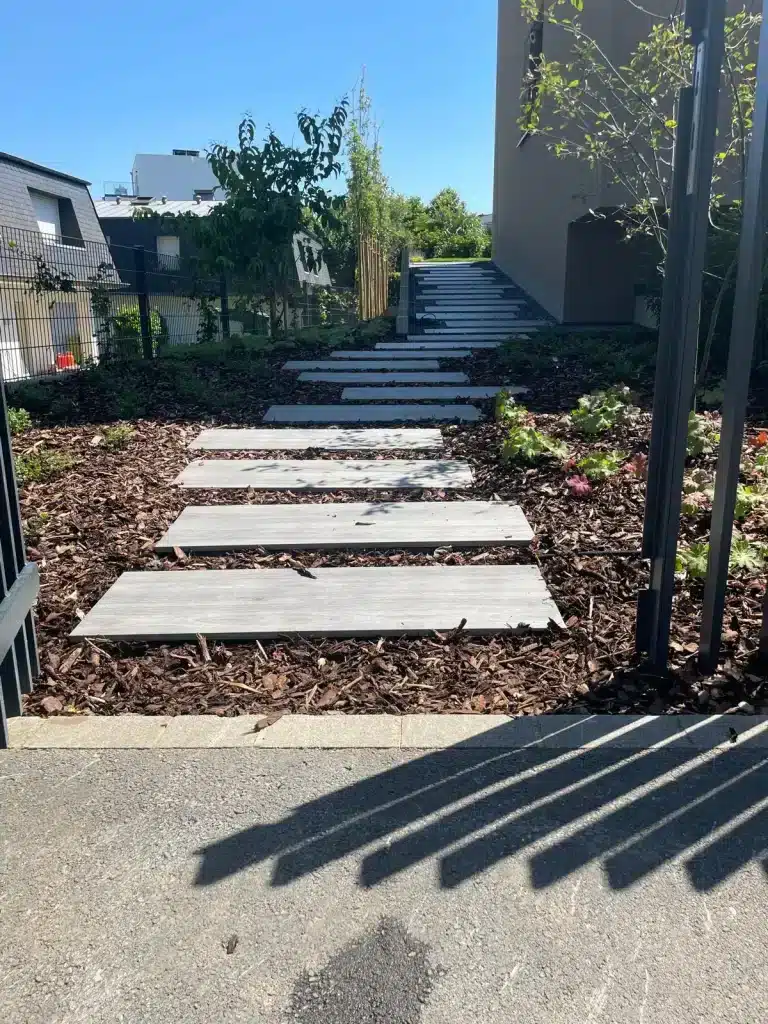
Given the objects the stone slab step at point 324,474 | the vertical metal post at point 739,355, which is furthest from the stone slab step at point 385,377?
the vertical metal post at point 739,355

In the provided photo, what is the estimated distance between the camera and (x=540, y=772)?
2.26 metres

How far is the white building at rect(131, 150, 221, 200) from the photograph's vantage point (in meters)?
57.7

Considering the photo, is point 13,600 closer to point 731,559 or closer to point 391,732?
point 391,732

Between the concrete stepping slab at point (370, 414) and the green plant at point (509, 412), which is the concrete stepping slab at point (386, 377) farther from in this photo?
the green plant at point (509, 412)

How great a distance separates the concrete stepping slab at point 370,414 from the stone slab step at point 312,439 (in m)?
0.34

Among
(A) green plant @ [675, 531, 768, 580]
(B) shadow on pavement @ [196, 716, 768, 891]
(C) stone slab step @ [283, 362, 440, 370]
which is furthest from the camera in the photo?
(C) stone slab step @ [283, 362, 440, 370]

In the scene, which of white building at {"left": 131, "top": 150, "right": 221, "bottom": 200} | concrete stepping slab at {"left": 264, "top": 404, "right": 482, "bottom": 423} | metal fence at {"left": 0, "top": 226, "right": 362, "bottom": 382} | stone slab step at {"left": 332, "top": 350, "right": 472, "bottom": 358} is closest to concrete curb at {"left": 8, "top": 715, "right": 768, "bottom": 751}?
concrete stepping slab at {"left": 264, "top": 404, "right": 482, "bottom": 423}

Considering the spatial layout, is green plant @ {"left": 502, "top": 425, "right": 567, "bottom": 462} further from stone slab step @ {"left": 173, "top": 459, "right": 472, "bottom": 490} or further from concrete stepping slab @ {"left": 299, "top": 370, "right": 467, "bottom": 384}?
concrete stepping slab @ {"left": 299, "top": 370, "right": 467, "bottom": 384}

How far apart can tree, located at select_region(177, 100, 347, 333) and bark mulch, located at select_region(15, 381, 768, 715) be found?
7487 mm

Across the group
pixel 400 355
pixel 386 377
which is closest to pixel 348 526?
pixel 386 377

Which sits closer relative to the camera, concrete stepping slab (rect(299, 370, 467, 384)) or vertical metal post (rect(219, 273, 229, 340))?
concrete stepping slab (rect(299, 370, 467, 384))

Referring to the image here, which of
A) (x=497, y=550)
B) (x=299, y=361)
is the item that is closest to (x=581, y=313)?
(x=299, y=361)

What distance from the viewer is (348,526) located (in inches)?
167

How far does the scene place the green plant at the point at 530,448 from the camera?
16.9 feet
